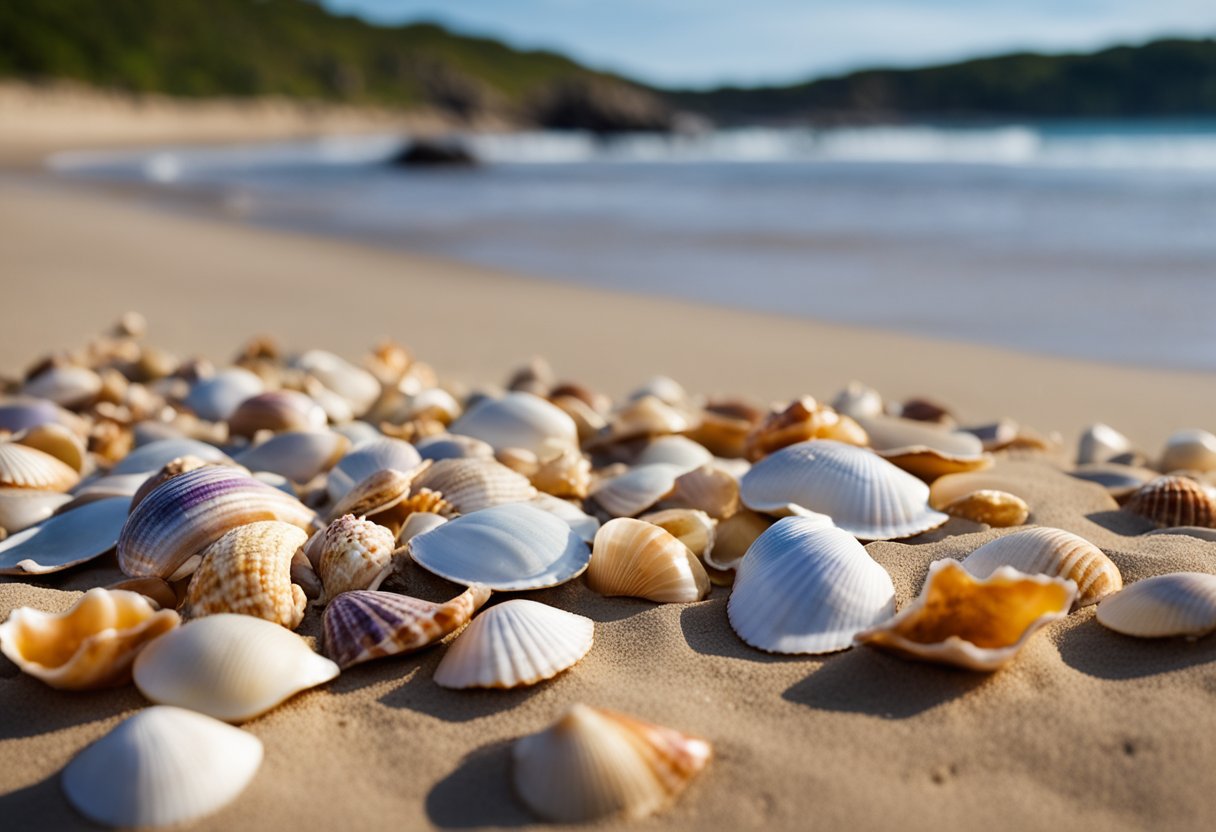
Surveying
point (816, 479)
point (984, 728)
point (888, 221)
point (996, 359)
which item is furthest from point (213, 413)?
point (888, 221)

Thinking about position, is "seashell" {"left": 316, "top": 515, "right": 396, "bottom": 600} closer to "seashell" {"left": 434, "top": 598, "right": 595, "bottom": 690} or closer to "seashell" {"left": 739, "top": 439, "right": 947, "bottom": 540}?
"seashell" {"left": 434, "top": 598, "right": 595, "bottom": 690}

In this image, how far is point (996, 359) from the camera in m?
4.93

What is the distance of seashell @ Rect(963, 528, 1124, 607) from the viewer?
201cm

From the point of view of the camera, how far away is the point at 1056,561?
2.03 m

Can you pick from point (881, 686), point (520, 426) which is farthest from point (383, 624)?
point (520, 426)

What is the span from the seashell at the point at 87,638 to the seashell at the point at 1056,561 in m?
1.61

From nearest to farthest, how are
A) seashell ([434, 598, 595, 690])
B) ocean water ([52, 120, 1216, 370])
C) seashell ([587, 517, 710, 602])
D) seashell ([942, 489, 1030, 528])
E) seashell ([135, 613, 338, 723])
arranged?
seashell ([135, 613, 338, 723])
seashell ([434, 598, 595, 690])
seashell ([587, 517, 710, 602])
seashell ([942, 489, 1030, 528])
ocean water ([52, 120, 1216, 370])

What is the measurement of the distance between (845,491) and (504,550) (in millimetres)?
834

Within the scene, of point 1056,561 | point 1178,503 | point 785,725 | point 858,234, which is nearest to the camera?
point 785,725

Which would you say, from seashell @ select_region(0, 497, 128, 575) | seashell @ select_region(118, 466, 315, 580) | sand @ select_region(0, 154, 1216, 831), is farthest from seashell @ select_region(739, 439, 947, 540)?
seashell @ select_region(0, 497, 128, 575)

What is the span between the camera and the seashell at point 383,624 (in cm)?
182

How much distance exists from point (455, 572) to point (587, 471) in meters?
0.78

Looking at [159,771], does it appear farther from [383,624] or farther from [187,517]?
[187,517]

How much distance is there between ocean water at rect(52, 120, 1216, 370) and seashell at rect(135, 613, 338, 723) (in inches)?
176
